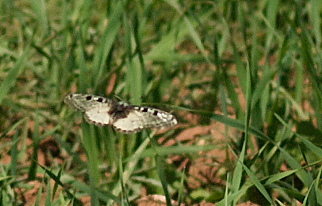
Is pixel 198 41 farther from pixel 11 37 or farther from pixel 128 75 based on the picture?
pixel 11 37

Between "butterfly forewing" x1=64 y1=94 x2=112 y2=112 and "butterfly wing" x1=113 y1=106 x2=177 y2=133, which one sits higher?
"butterfly forewing" x1=64 y1=94 x2=112 y2=112

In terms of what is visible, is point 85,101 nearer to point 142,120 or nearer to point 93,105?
point 93,105

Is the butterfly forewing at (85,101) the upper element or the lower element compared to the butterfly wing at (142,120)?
upper

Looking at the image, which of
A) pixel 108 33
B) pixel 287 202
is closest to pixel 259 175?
pixel 287 202

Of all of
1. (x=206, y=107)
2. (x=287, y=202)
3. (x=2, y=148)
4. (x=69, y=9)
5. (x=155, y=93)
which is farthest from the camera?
(x=69, y=9)

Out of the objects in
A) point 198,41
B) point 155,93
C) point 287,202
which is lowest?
point 287,202

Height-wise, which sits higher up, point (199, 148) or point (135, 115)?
point (135, 115)

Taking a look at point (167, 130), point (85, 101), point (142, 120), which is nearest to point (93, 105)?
point (85, 101)

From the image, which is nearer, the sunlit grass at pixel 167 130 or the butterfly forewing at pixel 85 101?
the sunlit grass at pixel 167 130

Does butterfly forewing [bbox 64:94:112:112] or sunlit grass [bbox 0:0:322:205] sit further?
butterfly forewing [bbox 64:94:112:112]
